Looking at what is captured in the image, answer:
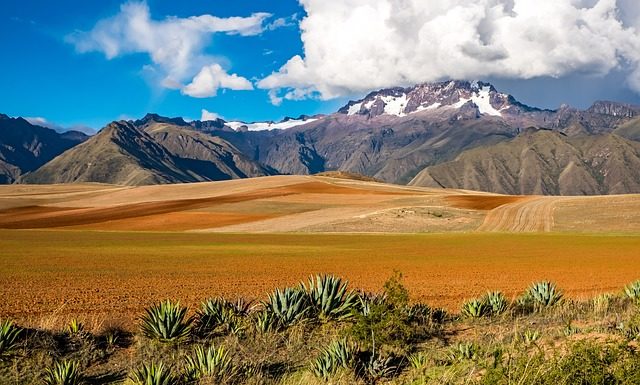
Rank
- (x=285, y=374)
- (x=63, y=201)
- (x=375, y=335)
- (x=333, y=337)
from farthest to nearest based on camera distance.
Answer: (x=63, y=201), (x=333, y=337), (x=375, y=335), (x=285, y=374)

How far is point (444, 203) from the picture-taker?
314 ft

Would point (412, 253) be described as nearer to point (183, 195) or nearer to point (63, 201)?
point (183, 195)

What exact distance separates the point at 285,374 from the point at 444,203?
8665 cm

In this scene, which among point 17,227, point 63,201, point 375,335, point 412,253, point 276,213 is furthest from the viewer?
point 63,201

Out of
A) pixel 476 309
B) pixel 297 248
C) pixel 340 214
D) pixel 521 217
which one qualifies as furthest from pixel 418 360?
pixel 521 217

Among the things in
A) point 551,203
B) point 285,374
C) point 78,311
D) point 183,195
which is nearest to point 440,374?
point 285,374

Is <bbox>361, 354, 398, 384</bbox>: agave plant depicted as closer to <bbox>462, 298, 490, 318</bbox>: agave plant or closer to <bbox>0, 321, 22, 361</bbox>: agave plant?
<bbox>462, 298, 490, 318</bbox>: agave plant

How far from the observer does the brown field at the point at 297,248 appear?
26.8 meters

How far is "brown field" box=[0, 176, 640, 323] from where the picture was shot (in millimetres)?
26750

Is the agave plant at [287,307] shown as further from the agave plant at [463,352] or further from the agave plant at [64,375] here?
the agave plant at [64,375]

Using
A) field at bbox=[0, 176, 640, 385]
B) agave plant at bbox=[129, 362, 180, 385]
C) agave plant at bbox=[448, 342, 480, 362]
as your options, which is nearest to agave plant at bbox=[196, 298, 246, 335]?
field at bbox=[0, 176, 640, 385]

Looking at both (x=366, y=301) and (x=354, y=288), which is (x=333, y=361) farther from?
(x=354, y=288)

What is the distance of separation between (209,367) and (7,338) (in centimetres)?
515

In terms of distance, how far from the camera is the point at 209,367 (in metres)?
11.3
